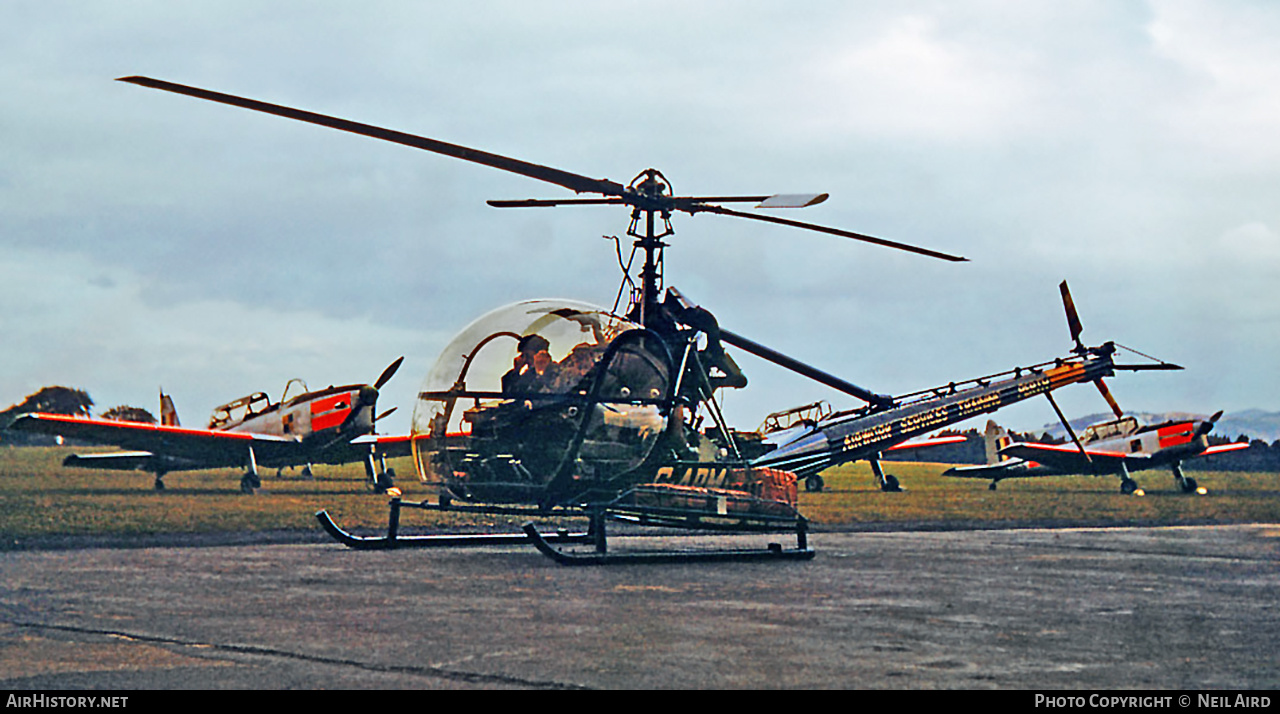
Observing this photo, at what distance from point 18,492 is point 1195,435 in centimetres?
3783

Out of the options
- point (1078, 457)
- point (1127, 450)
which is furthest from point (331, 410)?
point (1127, 450)

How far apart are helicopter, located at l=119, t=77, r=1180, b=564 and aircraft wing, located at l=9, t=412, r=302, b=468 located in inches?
852

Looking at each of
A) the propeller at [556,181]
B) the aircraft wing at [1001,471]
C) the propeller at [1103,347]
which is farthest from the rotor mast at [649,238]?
the aircraft wing at [1001,471]

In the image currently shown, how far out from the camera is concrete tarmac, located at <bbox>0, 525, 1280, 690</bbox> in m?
6.05

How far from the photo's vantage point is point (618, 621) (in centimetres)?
803

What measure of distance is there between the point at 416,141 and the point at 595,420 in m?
3.16

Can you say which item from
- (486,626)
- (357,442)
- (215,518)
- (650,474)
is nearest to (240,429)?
(357,442)

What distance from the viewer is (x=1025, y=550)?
15125 millimetres

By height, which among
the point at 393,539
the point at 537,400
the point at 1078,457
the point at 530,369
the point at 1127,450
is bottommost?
the point at 393,539

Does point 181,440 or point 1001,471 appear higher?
point 1001,471

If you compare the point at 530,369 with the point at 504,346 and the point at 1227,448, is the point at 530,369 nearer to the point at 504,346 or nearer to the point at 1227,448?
the point at 504,346

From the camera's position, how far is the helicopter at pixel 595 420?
11656 millimetres

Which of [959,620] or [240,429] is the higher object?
[240,429]
